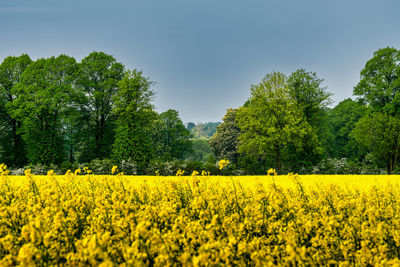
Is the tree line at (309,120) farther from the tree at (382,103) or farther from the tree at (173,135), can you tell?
the tree at (173,135)

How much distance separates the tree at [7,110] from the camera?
103 ft

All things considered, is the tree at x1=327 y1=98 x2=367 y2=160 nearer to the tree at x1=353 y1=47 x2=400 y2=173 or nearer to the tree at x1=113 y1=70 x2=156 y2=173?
the tree at x1=353 y1=47 x2=400 y2=173

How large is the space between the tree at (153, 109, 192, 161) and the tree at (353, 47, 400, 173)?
31.8m

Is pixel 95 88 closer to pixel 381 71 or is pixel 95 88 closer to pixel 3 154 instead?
pixel 3 154

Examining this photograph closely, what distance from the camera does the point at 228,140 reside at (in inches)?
1501

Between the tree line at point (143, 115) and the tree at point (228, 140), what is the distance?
5.27 m

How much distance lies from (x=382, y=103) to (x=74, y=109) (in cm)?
4039

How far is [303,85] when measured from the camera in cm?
3038

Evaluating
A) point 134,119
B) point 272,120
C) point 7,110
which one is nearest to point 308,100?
point 272,120

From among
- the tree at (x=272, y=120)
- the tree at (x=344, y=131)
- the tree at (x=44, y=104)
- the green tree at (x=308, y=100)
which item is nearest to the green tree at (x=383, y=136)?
the green tree at (x=308, y=100)

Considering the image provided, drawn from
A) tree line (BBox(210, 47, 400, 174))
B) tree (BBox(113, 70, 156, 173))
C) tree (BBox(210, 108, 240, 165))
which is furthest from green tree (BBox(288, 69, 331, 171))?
tree (BBox(113, 70, 156, 173))

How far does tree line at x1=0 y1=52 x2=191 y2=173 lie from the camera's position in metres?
27.2

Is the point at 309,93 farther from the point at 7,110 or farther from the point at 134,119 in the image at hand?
the point at 7,110

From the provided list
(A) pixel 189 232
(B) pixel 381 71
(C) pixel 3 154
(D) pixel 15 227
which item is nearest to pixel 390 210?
(A) pixel 189 232
